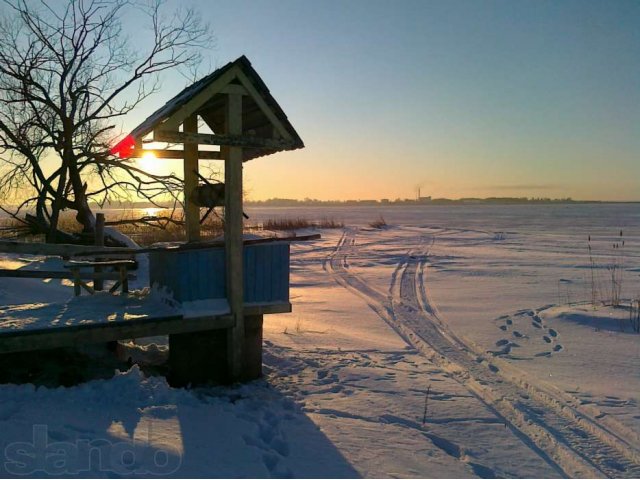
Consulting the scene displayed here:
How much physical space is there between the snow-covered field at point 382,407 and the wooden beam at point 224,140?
9.14 ft

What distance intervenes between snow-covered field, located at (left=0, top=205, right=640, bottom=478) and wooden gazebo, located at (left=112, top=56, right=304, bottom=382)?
494 mm

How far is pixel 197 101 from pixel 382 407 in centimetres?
415

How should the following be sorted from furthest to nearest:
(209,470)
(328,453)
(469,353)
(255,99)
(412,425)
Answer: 1. (469,353)
2. (255,99)
3. (412,425)
4. (328,453)
5. (209,470)

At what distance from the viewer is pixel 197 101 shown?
564 centimetres

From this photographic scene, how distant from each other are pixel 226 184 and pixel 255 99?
1.13 m

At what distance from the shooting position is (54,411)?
4.34 metres

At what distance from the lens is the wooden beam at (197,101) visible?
554cm

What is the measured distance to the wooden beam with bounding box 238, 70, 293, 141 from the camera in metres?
5.86

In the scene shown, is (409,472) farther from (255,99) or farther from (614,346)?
(614,346)

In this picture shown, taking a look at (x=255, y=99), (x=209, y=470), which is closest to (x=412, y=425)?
(x=209, y=470)

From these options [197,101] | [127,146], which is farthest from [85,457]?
[127,146]

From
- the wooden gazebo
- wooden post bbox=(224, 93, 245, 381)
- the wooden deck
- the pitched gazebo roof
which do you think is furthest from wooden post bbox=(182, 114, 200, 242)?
the wooden deck

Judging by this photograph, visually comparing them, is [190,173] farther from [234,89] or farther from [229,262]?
[229,262]

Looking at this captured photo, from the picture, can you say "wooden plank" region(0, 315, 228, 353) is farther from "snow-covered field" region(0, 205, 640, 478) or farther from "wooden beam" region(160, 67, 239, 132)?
"wooden beam" region(160, 67, 239, 132)
